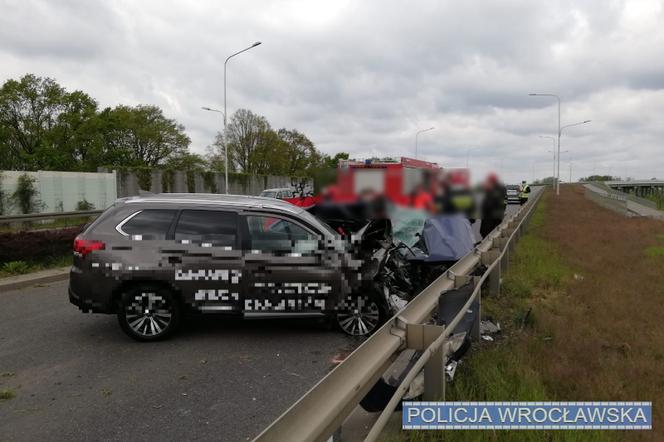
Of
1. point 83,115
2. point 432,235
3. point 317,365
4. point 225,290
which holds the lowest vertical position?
point 317,365

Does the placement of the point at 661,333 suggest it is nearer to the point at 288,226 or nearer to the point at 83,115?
the point at 288,226

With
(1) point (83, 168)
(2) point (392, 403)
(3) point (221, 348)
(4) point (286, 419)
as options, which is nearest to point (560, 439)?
(2) point (392, 403)

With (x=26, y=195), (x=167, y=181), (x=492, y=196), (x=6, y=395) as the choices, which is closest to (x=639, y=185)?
(x=167, y=181)

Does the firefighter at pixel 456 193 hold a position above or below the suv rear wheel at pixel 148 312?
above

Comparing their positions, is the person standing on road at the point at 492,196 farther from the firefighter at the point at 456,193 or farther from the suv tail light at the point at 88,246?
the suv tail light at the point at 88,246

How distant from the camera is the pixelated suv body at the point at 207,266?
5.45m

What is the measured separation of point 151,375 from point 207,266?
128 cm

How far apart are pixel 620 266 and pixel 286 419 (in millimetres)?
9899

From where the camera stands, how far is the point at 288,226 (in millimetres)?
5617

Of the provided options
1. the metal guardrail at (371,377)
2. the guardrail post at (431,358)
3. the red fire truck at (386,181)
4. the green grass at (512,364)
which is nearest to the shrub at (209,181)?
the green grass at (512,364)

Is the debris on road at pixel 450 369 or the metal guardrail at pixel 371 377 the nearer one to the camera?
the metal guardrail at pixel 371 377

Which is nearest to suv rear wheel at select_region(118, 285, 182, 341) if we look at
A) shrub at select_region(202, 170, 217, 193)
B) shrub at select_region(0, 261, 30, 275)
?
shrub at select_region(0, 261, 30, 275)

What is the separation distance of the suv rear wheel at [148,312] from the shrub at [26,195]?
17.8m

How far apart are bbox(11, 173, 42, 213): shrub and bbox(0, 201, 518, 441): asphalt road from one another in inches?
618
